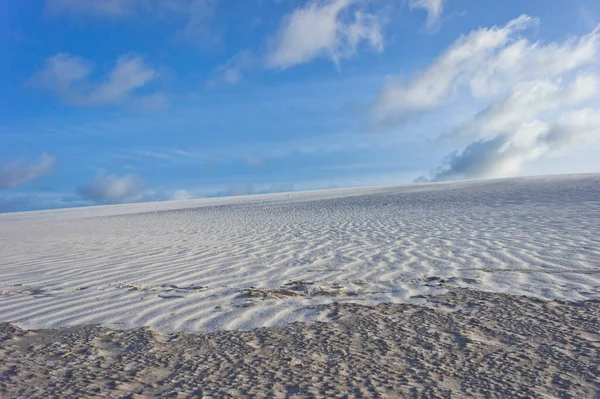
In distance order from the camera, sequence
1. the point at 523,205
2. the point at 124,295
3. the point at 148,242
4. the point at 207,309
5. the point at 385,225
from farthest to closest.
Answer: the point at 523,205, the point at 385,225, the point at 148,242, the point at 124,295, the point at 207,309

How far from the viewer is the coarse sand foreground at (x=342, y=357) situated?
2541 millimetres

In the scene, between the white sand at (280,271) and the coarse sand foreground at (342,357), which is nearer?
the coarse sand foreground at (342,357)

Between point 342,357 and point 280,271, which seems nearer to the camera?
point 342,357

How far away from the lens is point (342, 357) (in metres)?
2.96

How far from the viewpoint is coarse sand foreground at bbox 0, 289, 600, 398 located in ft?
8.34

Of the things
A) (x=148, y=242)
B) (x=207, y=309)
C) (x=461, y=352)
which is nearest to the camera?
(x=461, y=352)

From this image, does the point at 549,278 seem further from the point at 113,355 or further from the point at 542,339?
the point at 113,355

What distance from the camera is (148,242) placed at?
10.3 metres

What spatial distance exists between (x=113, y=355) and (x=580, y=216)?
1089 centimetres

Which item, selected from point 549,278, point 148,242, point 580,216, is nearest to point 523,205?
point 580,216

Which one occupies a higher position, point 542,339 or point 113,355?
point 113,355

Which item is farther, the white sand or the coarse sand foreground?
the white sand

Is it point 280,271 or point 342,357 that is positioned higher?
point 280,271

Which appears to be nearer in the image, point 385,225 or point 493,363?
point 493,363
